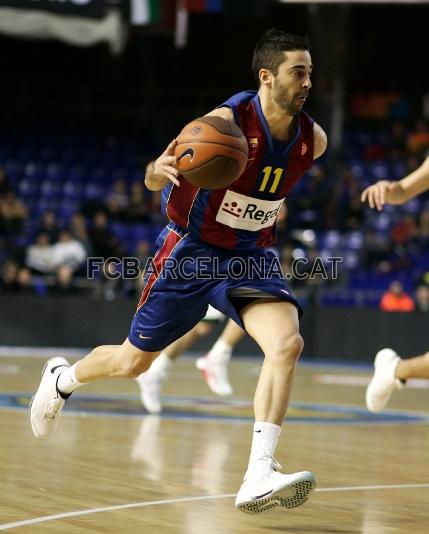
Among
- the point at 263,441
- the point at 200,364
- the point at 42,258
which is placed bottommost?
the point at 42,258

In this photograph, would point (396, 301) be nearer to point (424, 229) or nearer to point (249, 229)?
point (424, 229)

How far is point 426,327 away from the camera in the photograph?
14.9 meters

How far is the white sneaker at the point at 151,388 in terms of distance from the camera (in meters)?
8.69

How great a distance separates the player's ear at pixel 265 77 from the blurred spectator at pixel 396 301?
393 inches

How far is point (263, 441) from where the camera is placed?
16.3ft

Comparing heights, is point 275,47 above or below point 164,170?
above

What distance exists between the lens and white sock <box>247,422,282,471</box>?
4943 mm

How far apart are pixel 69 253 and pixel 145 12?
370cm

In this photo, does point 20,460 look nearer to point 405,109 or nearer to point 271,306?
point 271,306

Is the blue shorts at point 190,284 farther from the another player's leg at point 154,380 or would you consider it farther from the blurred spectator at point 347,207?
the blurred spectator at point 347,207

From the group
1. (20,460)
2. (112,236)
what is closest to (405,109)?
(112,236)

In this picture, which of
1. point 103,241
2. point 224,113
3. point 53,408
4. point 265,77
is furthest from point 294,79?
point 103,241

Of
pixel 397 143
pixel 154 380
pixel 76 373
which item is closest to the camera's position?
pixel 76 373

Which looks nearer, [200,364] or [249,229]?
[249,229]
